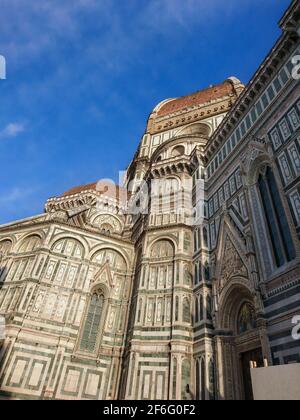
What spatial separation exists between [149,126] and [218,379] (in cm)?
3152

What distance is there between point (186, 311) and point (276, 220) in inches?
292

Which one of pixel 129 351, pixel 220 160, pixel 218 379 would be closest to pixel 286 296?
pixel 218 379

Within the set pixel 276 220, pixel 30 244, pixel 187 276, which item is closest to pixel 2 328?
pixel 30 244

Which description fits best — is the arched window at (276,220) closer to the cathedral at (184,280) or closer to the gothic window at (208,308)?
the cathedral at (184,280)

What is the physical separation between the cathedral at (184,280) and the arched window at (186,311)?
0.26ft

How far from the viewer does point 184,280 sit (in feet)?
58.8

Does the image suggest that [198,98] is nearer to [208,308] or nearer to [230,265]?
[230,265]

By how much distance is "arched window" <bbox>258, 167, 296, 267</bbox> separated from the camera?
12344 millimetres

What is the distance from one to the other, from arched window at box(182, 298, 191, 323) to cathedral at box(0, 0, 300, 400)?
0.08 m

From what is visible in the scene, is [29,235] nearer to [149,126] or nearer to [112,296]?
[112,296]

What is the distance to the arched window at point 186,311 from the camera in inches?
645

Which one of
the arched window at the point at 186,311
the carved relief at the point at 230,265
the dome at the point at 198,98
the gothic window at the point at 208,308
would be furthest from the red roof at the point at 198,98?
the gothic window at the point at 208,308

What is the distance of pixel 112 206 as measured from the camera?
110ft

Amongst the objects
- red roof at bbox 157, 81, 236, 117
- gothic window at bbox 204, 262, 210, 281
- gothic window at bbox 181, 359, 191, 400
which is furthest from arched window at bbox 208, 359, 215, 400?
red roof at bbox 157, 81, 236, 117
